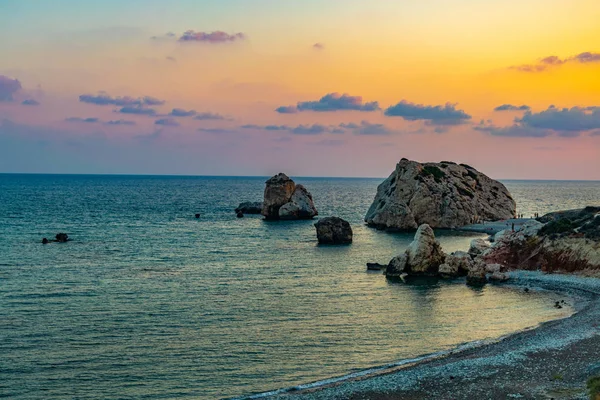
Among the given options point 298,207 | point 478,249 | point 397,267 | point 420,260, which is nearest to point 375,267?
point 397,267

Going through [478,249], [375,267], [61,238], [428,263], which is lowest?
[375,267]

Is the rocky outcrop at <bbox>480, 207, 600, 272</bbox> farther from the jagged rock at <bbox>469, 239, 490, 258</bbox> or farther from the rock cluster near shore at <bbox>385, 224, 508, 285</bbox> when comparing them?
the rock cluster near shore at <bbox>385, 224, 508, 285</bbox>

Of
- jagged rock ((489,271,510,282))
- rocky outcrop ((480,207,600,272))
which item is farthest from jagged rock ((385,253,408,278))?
rocky outcrop ((480,207,600,272))

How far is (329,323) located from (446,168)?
3693 inches

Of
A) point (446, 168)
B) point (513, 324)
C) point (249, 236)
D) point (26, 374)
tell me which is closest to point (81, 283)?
point (26, 374)

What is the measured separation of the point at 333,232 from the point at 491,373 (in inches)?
2351

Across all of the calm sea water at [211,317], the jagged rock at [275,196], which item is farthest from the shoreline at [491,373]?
the jagged rock at [275,196]

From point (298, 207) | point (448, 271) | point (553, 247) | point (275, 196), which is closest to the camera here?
point (448, 271)

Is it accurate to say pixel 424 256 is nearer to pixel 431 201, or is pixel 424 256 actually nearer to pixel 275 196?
pixel 431 201

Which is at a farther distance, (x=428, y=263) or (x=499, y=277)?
(x=428, y=263)

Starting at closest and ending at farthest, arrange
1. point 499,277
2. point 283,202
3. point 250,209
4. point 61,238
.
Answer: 1. point 499,277
2. point 61,238
3. point 283,202
4. point 250,209

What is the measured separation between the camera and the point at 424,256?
61625 millimetres

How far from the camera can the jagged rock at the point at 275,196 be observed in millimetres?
125438

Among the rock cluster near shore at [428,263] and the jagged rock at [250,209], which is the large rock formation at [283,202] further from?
the rock cluster near shore at [428,263]
